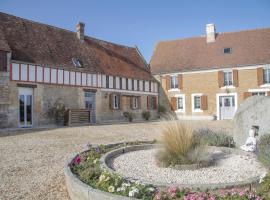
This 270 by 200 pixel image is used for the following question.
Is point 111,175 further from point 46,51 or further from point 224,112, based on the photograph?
point 224,112

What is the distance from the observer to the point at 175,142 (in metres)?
5.28

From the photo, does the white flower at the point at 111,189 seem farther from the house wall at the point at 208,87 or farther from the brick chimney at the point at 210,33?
the brick chimney at the point at 210,33

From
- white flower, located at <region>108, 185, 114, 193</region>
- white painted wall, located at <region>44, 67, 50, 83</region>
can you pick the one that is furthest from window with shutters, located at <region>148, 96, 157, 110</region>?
white flower, located at <region>108, 185, 114, 193</region>

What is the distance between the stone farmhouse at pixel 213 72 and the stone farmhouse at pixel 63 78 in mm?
2390

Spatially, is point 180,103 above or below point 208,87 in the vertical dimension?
below

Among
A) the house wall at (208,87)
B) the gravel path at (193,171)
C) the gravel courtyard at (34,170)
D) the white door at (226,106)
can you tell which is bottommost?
the gravel courtyard at (34,170)

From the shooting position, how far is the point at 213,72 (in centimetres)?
2395

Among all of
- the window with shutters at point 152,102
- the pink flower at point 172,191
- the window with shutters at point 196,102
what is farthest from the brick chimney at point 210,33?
the pink flower at point 172,191

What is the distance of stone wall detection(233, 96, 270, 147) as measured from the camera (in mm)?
6285

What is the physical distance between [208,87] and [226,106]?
2137 mm

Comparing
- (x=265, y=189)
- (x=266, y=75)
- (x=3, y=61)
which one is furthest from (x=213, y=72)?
(x=265, y=189)

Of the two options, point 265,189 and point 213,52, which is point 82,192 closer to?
point 265,189

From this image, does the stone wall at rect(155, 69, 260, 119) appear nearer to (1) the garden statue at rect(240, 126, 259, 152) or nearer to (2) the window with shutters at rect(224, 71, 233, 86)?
(2) the window with shutters at rect(224, 71, 233, 86)

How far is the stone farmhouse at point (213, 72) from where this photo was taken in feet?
74.0
